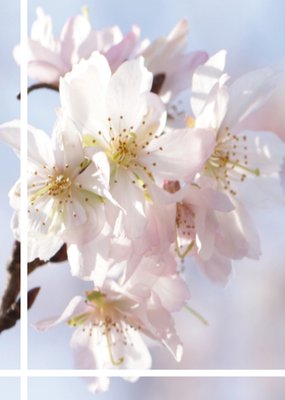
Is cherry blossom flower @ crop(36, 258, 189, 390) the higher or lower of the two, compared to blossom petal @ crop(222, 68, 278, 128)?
lower

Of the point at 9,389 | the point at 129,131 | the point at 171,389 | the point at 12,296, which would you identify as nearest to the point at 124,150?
the point at 129,131

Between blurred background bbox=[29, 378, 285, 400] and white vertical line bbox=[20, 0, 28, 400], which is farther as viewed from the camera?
blurred background bbox=[29, 378, 285, 400]

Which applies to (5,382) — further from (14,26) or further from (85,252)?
(14,26)

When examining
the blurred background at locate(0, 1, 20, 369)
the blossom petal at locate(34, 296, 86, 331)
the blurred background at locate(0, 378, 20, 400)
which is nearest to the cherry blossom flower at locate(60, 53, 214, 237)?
the blossom petal at locate(34, 296, 86, 331)

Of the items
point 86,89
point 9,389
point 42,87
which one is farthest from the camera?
point 9,389

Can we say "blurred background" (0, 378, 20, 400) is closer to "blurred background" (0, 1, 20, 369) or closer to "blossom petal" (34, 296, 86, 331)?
"blurred background" (0, 1, 20, 369)

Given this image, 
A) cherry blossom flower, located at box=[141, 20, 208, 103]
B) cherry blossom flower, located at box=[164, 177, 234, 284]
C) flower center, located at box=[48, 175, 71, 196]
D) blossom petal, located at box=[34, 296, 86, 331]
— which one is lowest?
blossom petal, located at box=[34, 296, 86, 331]

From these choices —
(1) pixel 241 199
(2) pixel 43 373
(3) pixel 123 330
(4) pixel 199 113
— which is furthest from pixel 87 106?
(2) pixel 43 373

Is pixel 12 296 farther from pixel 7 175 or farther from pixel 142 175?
pixel 7 175

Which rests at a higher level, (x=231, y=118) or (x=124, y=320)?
(x=231, y=118)
